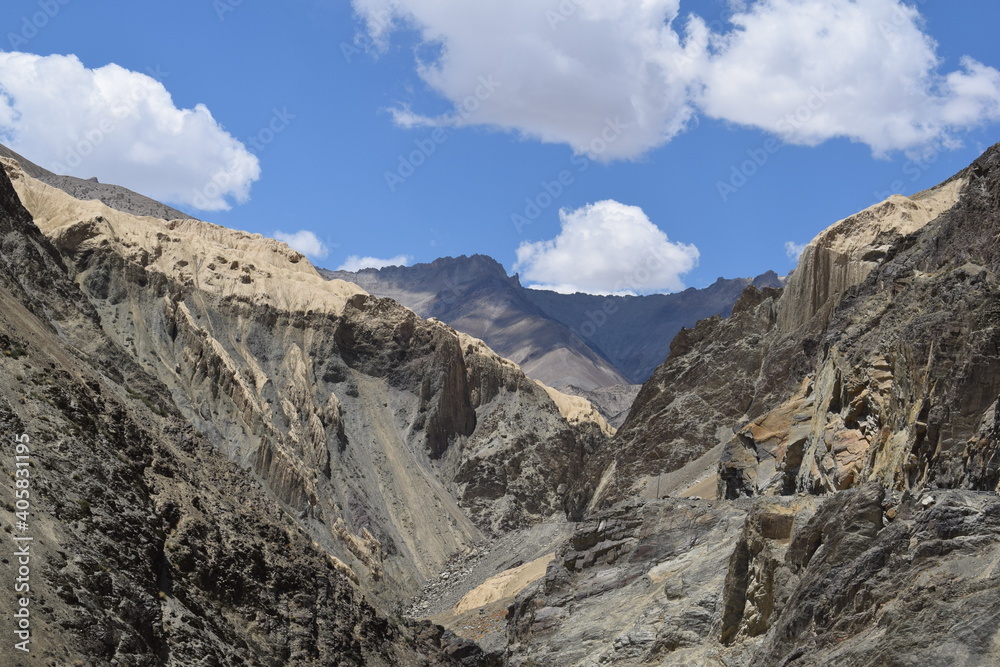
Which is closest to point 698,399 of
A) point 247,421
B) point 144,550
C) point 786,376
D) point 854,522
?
point 786,376

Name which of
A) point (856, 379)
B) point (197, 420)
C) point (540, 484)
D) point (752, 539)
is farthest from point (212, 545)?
point (540, 484)

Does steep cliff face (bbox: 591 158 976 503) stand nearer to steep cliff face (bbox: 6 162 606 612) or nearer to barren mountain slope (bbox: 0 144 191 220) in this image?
steep cliff face (bbox: 6 162 606 612)

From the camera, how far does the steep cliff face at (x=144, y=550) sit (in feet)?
76.3

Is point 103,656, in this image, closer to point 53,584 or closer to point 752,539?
point 53,584

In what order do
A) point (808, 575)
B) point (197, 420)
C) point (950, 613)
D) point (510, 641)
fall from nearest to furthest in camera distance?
point (950, 613), point (808, 575), point (510, 641), point (197, 420)

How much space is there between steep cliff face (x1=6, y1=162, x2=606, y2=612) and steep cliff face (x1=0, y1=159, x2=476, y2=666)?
27.2 m

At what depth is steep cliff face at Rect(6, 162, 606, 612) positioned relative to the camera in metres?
75.1

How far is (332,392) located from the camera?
301ft

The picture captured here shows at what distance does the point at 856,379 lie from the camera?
28.4 metres

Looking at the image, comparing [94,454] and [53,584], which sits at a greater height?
[94,454]

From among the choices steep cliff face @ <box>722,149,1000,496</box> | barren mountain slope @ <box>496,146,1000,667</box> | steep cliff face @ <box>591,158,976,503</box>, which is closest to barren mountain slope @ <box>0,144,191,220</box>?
steep cliff face @ <box>591,158,976,503</box>

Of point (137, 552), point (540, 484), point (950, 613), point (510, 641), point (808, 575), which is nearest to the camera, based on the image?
point (950, 613)

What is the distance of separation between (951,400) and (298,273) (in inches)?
3389

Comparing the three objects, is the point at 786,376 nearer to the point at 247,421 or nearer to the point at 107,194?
the point at 247,421
